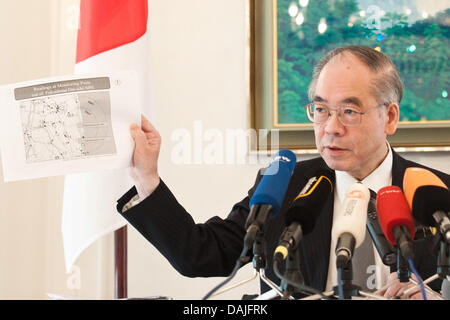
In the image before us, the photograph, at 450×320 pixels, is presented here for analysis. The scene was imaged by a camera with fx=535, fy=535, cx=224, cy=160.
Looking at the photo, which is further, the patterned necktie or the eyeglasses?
the eyeglasses

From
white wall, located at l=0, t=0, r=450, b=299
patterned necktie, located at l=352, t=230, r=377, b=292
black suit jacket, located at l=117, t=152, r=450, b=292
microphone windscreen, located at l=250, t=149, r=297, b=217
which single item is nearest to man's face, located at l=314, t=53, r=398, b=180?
black suit jacket, located at l=117, t=152, r=450, b=292

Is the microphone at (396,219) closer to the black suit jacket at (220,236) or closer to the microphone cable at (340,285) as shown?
the microphone cable at (340,285)

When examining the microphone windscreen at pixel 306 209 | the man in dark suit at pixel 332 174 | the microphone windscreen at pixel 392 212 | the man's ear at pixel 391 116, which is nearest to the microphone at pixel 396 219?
the microphone windscreen at pixel 392 212

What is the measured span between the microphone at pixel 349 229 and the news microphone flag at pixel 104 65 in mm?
1387

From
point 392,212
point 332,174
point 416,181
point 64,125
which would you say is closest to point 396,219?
point 392,212

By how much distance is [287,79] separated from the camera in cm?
252

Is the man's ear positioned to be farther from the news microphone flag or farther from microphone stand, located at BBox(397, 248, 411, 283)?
the news microphone flag

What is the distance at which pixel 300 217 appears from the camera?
34.9 inches

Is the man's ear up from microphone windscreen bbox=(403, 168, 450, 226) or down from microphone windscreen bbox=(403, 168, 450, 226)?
up

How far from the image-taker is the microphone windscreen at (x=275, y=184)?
927 mm

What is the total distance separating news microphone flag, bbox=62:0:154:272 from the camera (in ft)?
6.97

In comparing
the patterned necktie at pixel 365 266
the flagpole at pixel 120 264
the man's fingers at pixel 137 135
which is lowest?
the flagpole at pixel 120 264

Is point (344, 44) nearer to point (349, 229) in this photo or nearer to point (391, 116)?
point (391, 116)

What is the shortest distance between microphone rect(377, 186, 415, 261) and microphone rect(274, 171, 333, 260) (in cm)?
11
